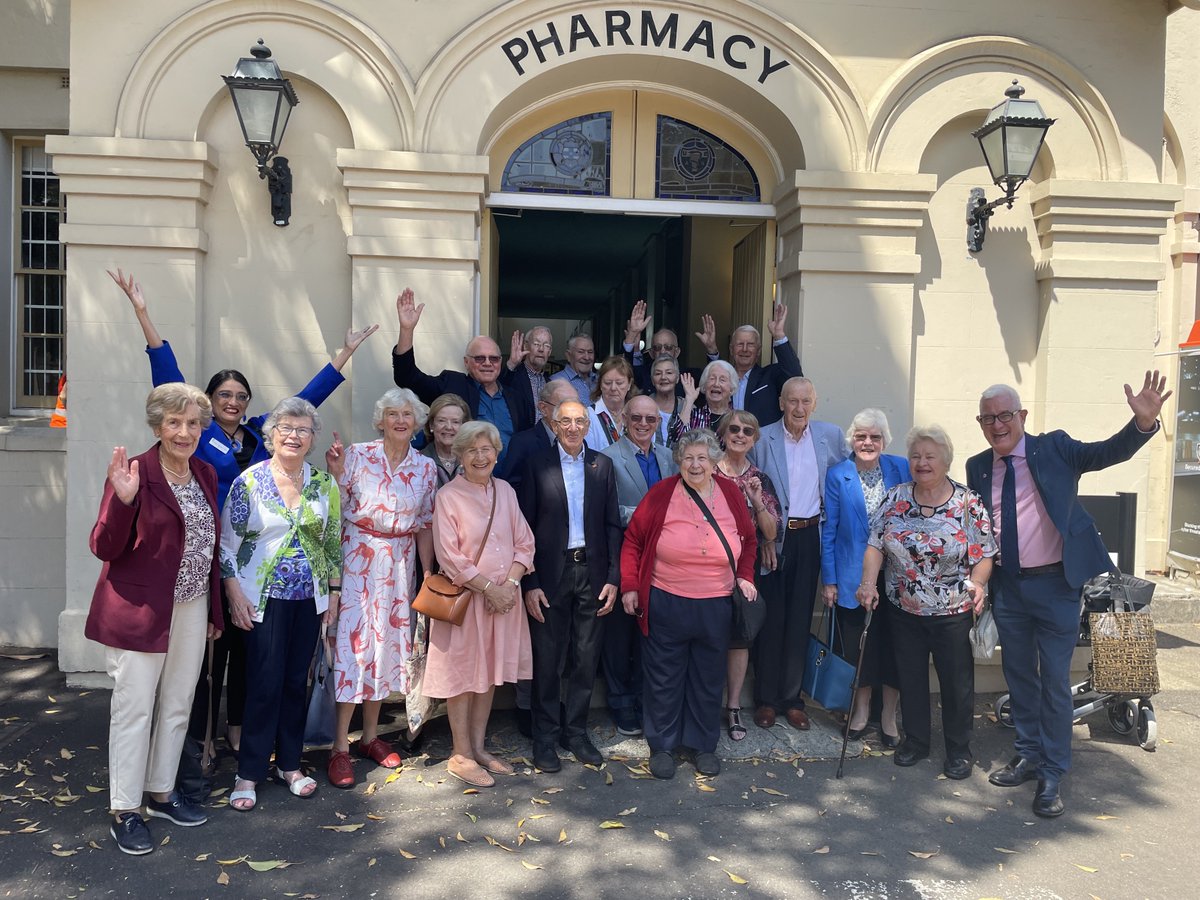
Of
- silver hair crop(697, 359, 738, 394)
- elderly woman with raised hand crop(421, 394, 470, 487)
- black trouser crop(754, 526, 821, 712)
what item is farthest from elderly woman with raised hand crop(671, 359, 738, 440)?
elderly woman with raised hand crop(421, 394, 470, 487)

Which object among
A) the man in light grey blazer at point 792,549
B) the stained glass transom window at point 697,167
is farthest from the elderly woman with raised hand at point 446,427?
the stained glass transom window at point 697,167

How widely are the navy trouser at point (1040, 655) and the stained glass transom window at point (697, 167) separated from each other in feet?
11.5

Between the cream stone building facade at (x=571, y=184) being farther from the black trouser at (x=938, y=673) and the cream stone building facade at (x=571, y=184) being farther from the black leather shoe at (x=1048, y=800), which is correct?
the black leather shoe at (x=1048, y=800)

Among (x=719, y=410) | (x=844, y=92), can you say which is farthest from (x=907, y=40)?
(x=719, y=410)

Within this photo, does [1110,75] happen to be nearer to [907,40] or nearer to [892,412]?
[907,40]

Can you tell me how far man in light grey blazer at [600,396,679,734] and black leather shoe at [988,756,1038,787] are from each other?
187 cm

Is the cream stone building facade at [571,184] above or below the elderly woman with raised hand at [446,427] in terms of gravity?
above

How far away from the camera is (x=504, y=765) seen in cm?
491

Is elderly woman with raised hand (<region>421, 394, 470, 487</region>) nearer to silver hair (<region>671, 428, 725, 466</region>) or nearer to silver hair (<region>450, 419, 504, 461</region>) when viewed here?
silver hair (<region>450, 419, 504, 461</region>)

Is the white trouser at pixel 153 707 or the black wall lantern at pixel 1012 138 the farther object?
the black wall lantern at pixel 1012 138

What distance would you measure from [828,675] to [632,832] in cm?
165

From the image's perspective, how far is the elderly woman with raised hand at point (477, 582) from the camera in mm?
4652

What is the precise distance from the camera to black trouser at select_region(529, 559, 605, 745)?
4980 mm

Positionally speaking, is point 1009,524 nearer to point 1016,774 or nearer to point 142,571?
point 1016,774
